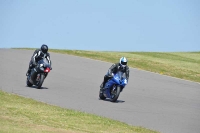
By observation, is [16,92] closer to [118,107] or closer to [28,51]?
[118,107]

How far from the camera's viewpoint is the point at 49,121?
15.8 meters

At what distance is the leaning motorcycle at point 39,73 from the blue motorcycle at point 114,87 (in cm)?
280

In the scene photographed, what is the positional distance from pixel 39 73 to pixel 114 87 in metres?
3.56

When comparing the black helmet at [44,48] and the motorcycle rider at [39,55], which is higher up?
the black helmet at [44,48]

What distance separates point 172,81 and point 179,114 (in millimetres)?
12202

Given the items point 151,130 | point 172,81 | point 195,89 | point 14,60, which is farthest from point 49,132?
Answer: point 14,60

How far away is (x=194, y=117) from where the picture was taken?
2083 centimetres

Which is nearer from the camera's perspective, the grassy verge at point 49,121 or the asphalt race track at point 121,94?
the grassy verge at point 49,121

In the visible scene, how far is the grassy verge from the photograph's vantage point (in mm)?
14477

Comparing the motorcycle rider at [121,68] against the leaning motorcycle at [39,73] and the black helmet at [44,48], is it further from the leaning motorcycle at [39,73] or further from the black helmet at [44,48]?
the black helmet at [44,48]

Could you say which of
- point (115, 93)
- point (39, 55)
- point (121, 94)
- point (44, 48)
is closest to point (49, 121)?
point (115, 93)

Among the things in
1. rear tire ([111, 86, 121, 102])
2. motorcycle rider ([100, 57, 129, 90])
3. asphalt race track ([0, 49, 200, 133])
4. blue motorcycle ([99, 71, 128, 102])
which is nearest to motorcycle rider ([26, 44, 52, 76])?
asphalt race track ([0, 49, 200, 133])

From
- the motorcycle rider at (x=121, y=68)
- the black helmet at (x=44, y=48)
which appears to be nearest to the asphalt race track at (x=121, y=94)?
the motorcycle rider at (x=121, y=68)

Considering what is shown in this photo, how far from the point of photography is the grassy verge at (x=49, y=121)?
14.5 meters
